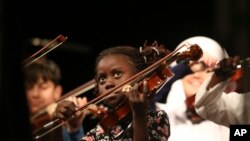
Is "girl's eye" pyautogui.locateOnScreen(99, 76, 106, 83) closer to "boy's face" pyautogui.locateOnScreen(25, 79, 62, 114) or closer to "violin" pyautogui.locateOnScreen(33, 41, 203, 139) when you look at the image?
"violin" pyautogui.locateOnScreen(33, 41, 203, 139)

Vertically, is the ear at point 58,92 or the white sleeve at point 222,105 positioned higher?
the ear at point 58,92

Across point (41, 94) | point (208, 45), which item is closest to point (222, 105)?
point (208, 45)

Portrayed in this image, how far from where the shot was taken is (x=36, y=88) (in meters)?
1.44

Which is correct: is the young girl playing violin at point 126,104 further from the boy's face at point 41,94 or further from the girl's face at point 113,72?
the boy's face at point 41,94

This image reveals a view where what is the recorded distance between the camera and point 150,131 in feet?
3.41

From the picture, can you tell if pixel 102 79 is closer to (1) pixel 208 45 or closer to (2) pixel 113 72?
(2) pixel 113 72

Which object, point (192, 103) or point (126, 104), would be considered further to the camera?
point (192, 103)

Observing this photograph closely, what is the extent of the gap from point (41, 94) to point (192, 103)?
0.40 m

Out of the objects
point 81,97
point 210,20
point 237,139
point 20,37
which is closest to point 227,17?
point 20,37

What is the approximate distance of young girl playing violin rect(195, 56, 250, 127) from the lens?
108 cm

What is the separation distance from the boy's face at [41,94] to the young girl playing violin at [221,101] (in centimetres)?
41

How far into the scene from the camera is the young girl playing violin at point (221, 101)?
1.08 meters

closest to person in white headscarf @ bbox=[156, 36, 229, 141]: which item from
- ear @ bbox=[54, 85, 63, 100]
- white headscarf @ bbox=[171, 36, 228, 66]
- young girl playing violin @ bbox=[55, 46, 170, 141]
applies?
white headscarf @ bbox=[171, 36, 228, 66]

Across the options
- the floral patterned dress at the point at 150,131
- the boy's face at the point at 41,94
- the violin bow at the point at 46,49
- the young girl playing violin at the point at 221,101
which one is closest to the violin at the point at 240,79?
the young girl playing violin at the point at 221,101
